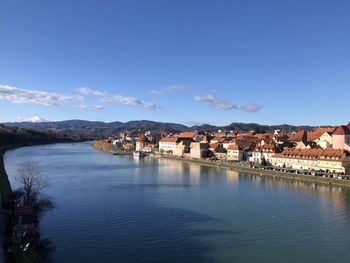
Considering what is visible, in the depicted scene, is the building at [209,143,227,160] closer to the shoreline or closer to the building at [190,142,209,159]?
the building at [190,142,209,159]

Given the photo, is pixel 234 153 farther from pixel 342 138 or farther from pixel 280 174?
pixel 280 174

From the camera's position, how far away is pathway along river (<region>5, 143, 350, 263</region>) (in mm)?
10805

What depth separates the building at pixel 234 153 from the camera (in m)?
39.3

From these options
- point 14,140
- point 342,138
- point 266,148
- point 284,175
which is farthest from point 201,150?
point 14,140

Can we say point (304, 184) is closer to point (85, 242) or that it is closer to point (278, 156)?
point (278, 156)

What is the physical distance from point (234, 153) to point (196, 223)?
26.7 m

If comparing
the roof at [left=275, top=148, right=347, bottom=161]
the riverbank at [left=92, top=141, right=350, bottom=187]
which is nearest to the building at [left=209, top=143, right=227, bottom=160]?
the riverbank at [left=92, top=141, right=350, bottom=187]

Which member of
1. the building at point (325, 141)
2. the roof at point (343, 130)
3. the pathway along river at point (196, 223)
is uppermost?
the roof at point (343, 130)

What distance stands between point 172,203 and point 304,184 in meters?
10.2

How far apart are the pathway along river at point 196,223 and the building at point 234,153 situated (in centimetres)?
1637

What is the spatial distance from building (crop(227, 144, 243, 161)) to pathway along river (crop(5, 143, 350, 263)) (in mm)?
16369

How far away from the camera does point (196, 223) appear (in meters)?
13.8

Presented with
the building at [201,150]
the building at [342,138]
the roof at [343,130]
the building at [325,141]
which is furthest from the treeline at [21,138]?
the roof at [343,130]

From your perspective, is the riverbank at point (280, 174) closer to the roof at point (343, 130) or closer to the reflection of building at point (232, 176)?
the reflection of building at point (232, 176)
